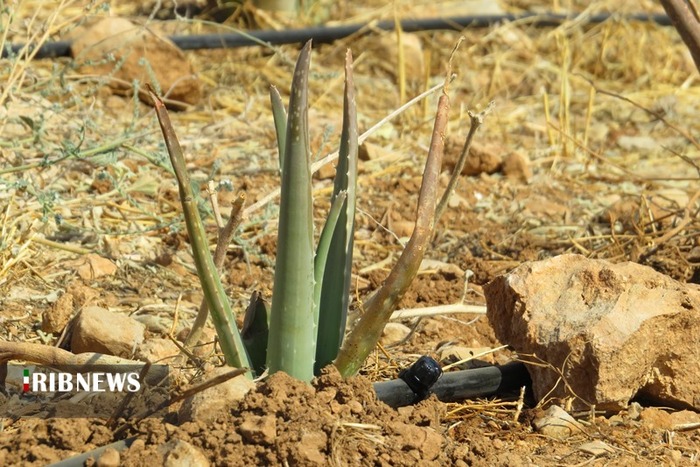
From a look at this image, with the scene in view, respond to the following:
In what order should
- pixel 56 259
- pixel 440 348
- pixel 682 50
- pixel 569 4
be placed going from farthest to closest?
1. pixel 569 4
2. pixel 682 50
3. pixel 56 259
4. pixel 440 348

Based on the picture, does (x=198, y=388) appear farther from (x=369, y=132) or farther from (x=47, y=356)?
(x=369, y=132)

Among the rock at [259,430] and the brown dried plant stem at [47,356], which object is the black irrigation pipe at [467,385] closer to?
the rock at [259,430]

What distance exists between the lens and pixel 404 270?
2199 millimetres

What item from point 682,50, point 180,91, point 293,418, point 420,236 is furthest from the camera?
point 682,50

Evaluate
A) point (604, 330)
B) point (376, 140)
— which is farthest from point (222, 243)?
point (376, 140)

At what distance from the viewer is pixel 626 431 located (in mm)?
2467

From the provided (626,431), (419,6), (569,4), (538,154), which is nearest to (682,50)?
(569,4)

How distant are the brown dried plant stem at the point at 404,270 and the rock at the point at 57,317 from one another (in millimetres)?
865

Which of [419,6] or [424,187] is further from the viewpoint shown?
[419,6]

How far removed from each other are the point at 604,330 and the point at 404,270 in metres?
0.55

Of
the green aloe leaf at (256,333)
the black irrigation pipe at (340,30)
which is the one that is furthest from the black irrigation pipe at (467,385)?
the black irrigation pipe at (340,30)

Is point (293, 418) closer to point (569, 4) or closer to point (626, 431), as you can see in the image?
point (626, 431)

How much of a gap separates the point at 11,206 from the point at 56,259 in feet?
0.88

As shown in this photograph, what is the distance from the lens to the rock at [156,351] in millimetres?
2555
